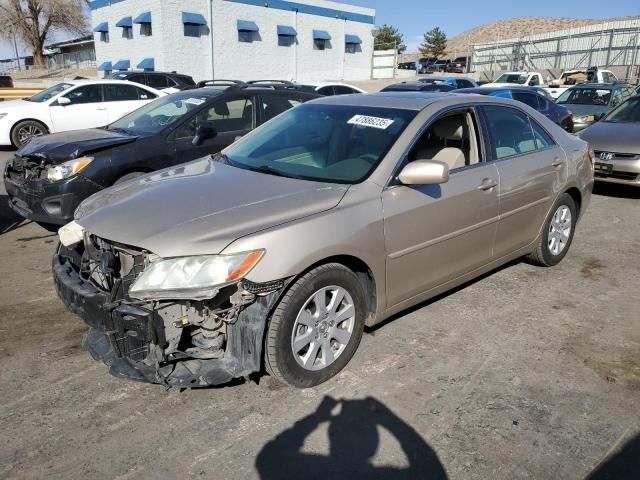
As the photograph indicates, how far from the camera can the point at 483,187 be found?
13.2 feet

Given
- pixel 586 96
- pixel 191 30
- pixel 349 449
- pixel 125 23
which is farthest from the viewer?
pixel 125 23

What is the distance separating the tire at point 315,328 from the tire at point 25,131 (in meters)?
11.0

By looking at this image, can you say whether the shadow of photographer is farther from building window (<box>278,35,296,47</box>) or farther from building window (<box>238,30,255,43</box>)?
building window (<box>278,35,296,47</box>)

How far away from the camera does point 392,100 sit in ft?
13.6

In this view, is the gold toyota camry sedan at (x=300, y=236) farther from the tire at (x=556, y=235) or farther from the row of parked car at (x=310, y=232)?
the tire at (x=556, y=235)

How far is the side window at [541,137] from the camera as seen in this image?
480cm

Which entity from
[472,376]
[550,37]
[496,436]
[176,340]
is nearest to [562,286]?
[472,376]

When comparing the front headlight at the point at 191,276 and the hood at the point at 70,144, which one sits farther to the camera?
the hood at the point at 70,144

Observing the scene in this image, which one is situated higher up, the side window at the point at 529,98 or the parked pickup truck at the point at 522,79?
the parked pickup truck at the point at 522,79

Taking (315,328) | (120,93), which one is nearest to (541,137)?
(315,328)

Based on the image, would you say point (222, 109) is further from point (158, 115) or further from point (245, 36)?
point (245, 36)

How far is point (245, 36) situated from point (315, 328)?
3217 centimetres

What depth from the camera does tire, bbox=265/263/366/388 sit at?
2.94 metres

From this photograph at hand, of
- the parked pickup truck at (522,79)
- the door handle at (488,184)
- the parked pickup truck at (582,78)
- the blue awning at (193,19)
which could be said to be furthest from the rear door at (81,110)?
the blue awning at (193,19)
